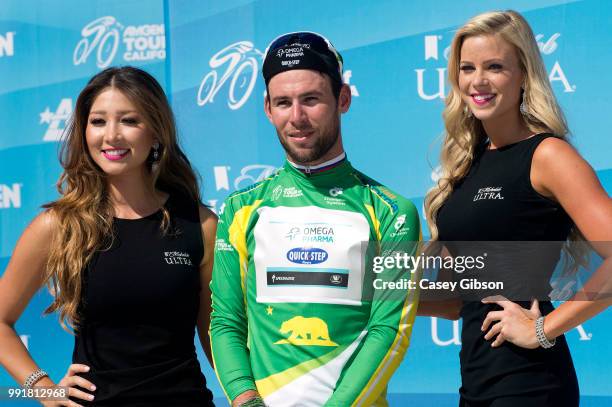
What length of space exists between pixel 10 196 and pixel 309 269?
2.67 meters

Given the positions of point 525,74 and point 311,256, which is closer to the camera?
point 311,256

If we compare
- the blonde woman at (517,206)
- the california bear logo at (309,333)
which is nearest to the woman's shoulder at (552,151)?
the blonde woman at (517,206)

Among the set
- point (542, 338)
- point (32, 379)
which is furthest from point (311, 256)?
point (32, 379)

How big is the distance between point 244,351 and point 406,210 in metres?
0.64

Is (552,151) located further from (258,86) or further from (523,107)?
(258,86)

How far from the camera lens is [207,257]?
9.07 feet

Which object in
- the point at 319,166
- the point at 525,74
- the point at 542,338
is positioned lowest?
the point at 542,338

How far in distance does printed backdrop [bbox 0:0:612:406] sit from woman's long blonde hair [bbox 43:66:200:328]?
1310 millimetres

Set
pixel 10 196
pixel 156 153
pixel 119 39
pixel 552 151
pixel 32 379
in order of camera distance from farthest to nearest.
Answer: pixel 10 196 → pixel 119 39 → pixel 156 153 → pixel 32 379 → pixel 552 151

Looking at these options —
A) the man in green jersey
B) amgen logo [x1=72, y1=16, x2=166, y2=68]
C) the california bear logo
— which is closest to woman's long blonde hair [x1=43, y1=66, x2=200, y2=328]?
the man in green jersey

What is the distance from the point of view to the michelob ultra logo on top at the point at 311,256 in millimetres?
2400

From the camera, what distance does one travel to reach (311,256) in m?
2.43

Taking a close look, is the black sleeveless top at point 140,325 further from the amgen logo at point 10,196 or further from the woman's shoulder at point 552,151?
the amgen logo at point 10,196

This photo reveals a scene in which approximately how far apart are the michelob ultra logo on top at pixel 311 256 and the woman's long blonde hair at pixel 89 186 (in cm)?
48
